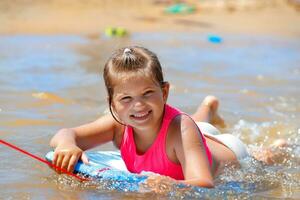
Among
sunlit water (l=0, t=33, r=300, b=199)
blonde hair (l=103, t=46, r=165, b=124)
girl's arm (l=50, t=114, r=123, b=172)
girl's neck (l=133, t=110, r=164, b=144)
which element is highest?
blonde hair (l=103, t=46, r=165, b=124)

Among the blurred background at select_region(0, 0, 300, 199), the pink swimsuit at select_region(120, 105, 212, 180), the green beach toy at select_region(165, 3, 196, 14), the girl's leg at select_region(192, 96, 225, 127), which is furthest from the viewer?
the green beach toy at select_region(165, 3, 196, 14)

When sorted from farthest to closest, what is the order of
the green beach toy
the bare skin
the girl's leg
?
the green beach toy → the girl's leg → the bare skin

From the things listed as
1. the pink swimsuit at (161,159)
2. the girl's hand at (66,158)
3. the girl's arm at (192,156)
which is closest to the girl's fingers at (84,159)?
the girl's hand at (66,158)

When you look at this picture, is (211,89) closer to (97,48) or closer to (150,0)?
(97,48)

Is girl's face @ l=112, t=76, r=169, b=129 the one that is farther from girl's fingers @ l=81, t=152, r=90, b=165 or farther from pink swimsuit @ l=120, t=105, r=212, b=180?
girl's fingers @ l=81, t=152, r=90, b=165

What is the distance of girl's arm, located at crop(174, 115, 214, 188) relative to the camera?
11.0 feet

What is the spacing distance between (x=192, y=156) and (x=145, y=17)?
10.6 meters

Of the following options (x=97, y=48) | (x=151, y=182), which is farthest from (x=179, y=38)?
(x=151, y=182)

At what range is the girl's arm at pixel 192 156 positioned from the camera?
132 inches

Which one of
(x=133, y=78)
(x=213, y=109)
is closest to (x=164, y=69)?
(x=213, y=109)

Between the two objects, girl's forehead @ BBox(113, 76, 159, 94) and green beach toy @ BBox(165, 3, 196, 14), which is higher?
girl's forehead @ BBox(113, 76, 159, 94)

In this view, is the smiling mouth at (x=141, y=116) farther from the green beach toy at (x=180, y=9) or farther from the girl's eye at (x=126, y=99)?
the green beach toy at (x=180, y=9)

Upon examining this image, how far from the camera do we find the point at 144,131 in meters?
3.61

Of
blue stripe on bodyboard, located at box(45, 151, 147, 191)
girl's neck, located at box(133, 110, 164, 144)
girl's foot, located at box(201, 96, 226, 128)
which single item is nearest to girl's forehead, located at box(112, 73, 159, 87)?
girl's neck, located at box(133, 110, 164, 144)
